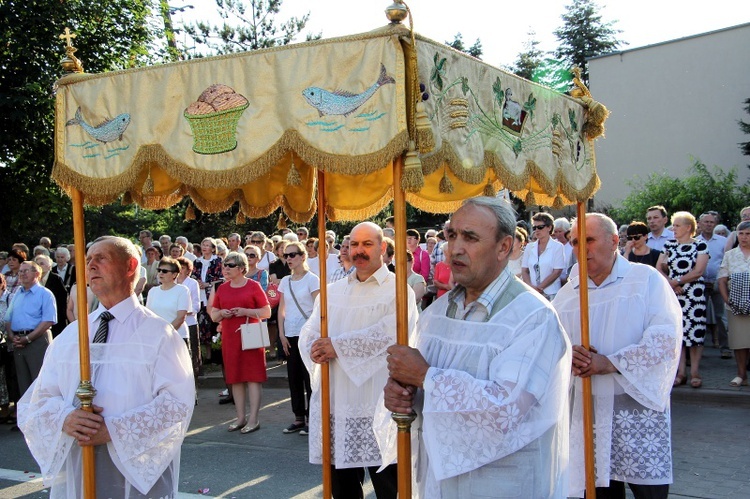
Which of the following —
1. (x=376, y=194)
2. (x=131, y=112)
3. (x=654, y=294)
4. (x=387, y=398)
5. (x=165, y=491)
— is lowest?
(x=165, y=491)

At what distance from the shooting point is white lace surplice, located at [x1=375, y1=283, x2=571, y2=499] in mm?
3029

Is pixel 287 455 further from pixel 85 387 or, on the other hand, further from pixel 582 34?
pixel 582 34

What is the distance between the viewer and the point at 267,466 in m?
7.27

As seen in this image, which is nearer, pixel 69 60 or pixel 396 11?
pixel 396 11

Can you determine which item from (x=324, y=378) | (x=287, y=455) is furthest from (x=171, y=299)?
(x=324, y=378)

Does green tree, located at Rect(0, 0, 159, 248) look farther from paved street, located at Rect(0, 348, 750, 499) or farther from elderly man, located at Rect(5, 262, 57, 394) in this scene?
paved street, located at Rect(0, 348, 750, 499)

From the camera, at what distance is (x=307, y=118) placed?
354 centimetres

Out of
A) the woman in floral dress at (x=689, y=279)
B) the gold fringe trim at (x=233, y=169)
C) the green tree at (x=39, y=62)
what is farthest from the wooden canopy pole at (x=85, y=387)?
the green tree at (x=39, y=62)

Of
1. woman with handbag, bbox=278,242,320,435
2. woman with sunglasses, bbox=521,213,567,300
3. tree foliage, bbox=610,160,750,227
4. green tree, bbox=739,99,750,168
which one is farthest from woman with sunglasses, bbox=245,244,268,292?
green tree, bbox=739,99,750,168

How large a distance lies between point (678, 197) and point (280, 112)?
19929 mm

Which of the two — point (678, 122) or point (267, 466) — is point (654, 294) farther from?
point (678, 122)

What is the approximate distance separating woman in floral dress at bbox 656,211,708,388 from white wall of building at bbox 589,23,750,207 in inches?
784

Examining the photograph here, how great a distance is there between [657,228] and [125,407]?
7.98 m

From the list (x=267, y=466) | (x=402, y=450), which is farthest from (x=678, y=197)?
(x=402, y=450)
